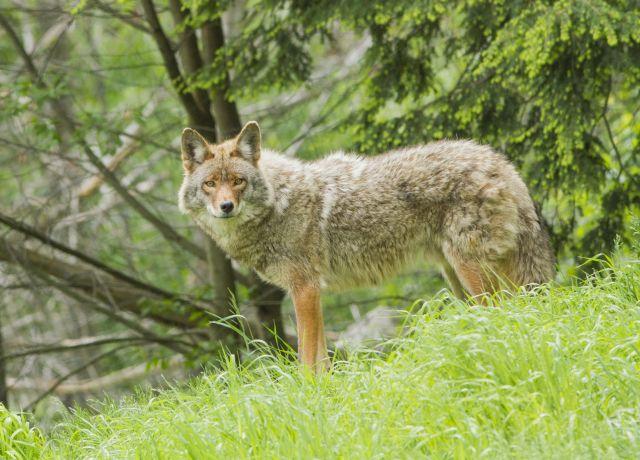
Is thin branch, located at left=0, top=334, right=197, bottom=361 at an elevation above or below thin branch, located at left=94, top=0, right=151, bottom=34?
below

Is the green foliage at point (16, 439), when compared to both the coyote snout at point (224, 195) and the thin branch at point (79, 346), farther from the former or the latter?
the thin branch at point (79, 346)

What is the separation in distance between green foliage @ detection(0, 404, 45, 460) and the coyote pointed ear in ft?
7.65

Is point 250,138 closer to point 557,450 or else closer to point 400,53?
point 400,53

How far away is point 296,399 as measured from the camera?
4.20 meters

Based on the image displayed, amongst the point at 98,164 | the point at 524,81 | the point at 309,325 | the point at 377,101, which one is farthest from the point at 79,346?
the point at 524,81

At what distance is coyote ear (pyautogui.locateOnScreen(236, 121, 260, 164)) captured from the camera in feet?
21.5

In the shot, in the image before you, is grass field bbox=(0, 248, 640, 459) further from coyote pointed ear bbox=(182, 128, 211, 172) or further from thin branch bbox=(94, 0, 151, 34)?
thin branch bbox=(94, 0, 151, 34)

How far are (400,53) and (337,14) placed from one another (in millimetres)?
909

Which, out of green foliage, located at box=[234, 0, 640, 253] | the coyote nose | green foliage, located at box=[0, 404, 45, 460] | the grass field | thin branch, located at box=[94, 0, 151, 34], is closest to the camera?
the grass field

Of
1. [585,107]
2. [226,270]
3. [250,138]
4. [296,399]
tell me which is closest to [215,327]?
[226,270]

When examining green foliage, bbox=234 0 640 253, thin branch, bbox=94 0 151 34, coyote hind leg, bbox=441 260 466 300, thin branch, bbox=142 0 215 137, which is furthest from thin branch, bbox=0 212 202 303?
coyote hind leg, bbox=441 260 466 300

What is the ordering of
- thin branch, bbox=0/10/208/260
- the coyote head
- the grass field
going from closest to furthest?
the grass field → the coyote head → thin branch, bbox=0/10/208/260

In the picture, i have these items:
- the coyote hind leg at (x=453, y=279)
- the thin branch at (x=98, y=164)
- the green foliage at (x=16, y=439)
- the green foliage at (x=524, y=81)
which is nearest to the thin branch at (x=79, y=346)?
the thin branch at (x=98, y=164)

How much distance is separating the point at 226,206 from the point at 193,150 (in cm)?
65
